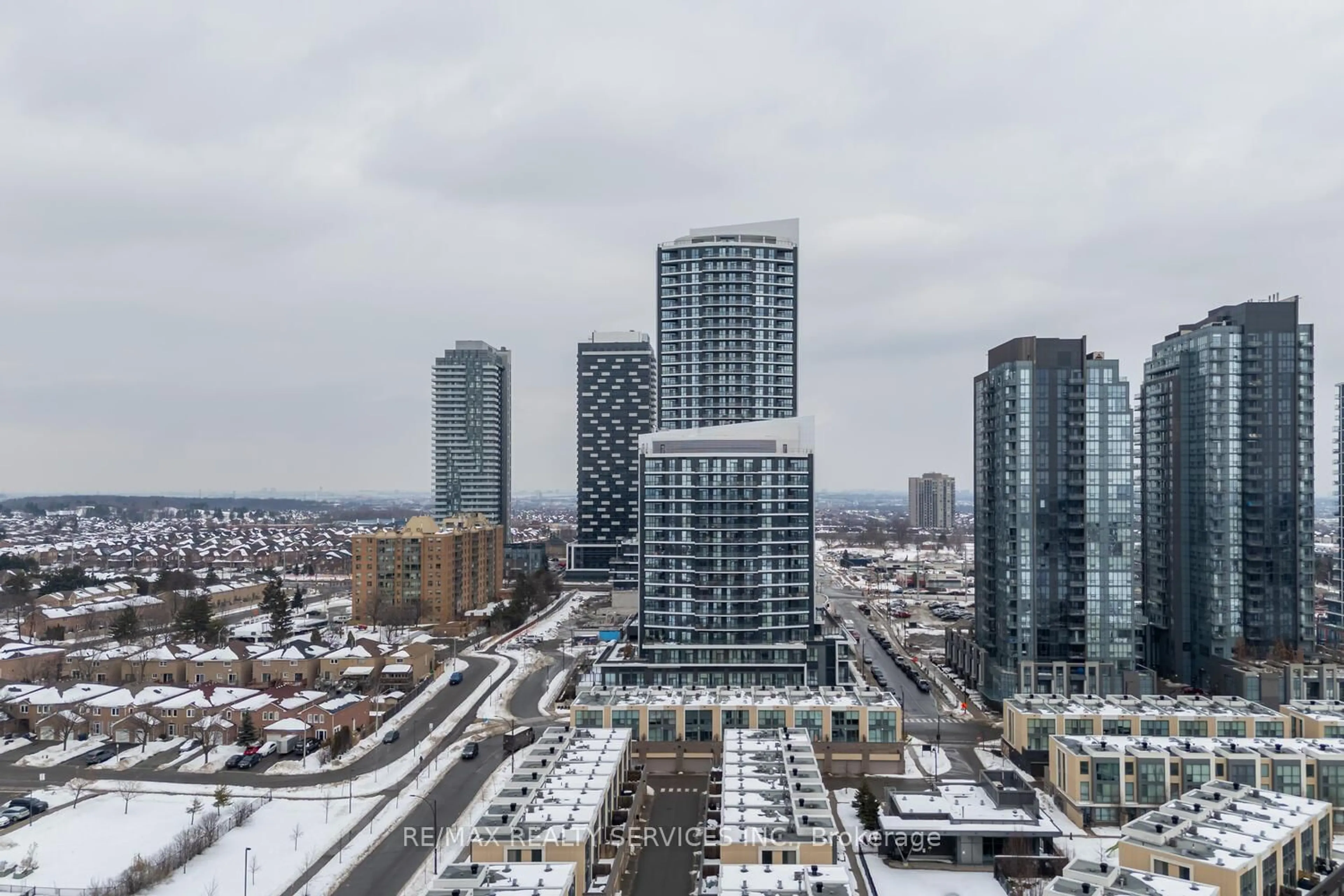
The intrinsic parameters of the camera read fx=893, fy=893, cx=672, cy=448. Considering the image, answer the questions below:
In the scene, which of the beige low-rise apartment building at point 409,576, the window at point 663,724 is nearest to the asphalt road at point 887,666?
the window at point 663,724

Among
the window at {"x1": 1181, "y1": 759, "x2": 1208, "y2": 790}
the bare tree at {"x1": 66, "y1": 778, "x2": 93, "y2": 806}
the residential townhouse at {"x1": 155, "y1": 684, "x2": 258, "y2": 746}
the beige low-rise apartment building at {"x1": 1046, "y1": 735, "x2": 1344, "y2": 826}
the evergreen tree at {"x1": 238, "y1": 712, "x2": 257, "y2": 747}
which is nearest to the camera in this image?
the beige low-rise apartment building at {"x1": 1046, "y1": 735, "x2": 1344, "y2": 826}

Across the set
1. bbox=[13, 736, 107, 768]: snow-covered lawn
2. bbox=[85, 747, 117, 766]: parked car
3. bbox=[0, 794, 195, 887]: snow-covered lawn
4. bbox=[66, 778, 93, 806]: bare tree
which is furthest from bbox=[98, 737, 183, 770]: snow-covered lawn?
bbox=[0, 794, 195, 887]: snow-covered lawn

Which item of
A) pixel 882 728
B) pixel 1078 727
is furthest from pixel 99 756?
pixel 1078 727

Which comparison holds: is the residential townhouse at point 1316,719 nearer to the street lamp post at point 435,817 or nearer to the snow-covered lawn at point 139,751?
the street lamp post at point 435,817

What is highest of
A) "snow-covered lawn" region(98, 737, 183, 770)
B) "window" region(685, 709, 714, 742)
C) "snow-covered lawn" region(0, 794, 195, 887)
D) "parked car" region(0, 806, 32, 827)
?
"window" region(685, 709, 714, 742)

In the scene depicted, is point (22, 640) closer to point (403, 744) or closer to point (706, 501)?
point (403, 744)

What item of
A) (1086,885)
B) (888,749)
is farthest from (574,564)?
(1086,885)

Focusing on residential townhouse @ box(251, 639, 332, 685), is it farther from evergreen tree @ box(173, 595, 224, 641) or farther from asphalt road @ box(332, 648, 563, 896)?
asphalt road @ box(332, 648, 563, 896)
